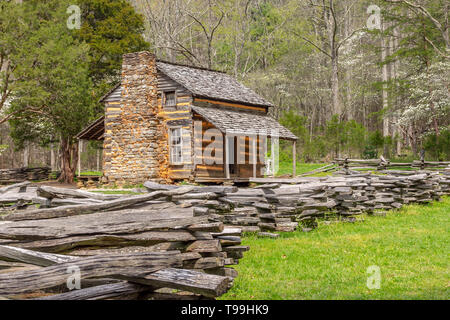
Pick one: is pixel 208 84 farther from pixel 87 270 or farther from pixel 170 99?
pixel 87 270

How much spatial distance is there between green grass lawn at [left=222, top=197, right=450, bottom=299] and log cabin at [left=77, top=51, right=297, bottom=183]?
1035 cm

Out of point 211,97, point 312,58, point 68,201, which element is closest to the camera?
point 68,201

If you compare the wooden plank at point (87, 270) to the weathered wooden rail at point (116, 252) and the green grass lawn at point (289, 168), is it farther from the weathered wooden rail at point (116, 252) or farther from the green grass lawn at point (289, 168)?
the green grass lawn at point (289, 168)

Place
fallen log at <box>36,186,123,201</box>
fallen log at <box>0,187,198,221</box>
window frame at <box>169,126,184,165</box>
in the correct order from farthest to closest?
1. window frame at <box>169,126,184,165</box>
2. fallen log at <box>36,186,123,201</box>
3. fallen log at <box>0,187,198,221</box>

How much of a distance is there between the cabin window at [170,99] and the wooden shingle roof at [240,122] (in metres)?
1.37

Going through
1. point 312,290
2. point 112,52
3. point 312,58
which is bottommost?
point 312,290

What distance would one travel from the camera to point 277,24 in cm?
4619

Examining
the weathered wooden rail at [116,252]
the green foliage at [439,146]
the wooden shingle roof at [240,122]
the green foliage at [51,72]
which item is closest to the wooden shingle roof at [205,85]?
the wooden shingle roof at [240,122]

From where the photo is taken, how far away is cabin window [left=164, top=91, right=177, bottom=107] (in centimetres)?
2092

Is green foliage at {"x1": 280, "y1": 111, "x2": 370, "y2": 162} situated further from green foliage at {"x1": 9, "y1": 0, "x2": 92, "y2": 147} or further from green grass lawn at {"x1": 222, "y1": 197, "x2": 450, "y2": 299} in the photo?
green grass lawn at {"x1": 222, "y1": 197, "x2": 450, "y2": 299}

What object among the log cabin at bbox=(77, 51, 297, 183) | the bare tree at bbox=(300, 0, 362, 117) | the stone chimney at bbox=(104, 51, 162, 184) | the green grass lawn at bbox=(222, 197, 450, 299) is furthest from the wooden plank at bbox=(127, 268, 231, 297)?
the bare tree at bbox=(300, 0, 362, 117)

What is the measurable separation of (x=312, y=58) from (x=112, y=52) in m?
23.8

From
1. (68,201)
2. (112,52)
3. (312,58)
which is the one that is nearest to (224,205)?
(68,201)
